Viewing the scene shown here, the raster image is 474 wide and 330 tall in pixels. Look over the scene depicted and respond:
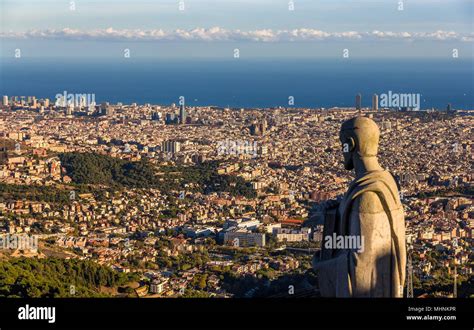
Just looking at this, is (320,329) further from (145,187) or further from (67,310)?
(145,187)

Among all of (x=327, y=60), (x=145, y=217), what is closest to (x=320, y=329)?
(x=145, y=217)

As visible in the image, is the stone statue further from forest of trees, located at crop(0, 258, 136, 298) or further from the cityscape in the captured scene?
forest of trees, located at crop(0, 258, 136, 298)

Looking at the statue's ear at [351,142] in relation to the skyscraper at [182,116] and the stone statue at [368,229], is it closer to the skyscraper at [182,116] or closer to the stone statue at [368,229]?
the stone statue at [368,229]

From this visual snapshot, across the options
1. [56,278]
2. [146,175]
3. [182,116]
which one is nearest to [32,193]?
[146,175]

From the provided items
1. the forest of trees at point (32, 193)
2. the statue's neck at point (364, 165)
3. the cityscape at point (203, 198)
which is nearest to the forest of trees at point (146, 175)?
the cityscape at point (203, 198)

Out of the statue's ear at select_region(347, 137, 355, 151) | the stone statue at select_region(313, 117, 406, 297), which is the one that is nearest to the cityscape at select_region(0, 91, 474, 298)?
the stone statue at select_region(313, 117, 406, 297)

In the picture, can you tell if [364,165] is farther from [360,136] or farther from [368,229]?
[368,229]
